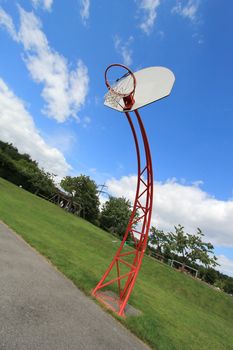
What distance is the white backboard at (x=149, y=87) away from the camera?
27.2 feet

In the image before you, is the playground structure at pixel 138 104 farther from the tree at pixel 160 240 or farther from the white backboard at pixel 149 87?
the tree at pixel 160 240

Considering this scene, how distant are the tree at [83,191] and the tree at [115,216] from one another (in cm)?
651

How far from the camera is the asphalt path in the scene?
15.0 feet

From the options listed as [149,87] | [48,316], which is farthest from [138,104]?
[48,316]

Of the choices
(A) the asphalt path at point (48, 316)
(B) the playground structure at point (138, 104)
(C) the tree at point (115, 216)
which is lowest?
(A) the asphalt path at point (48, 316)

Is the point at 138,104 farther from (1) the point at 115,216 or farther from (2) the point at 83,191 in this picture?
(1) the point at 115,216

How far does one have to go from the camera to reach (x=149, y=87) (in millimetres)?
8836

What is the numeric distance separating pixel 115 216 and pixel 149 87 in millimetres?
57816

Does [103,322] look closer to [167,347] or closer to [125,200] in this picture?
[167,347]

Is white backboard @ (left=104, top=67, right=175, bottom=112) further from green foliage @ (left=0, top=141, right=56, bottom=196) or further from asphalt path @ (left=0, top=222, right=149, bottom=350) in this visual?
green foliage @ (left=0, top=141, right=56, bottom=196)

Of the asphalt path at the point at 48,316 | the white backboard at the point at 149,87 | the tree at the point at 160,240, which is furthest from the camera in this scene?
the tree at the point at 160,240

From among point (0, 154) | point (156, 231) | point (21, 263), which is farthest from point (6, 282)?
point (0, 154)

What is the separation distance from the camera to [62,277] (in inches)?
345

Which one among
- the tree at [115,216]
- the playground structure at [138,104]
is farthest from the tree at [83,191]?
the playground structure at [138,104]
